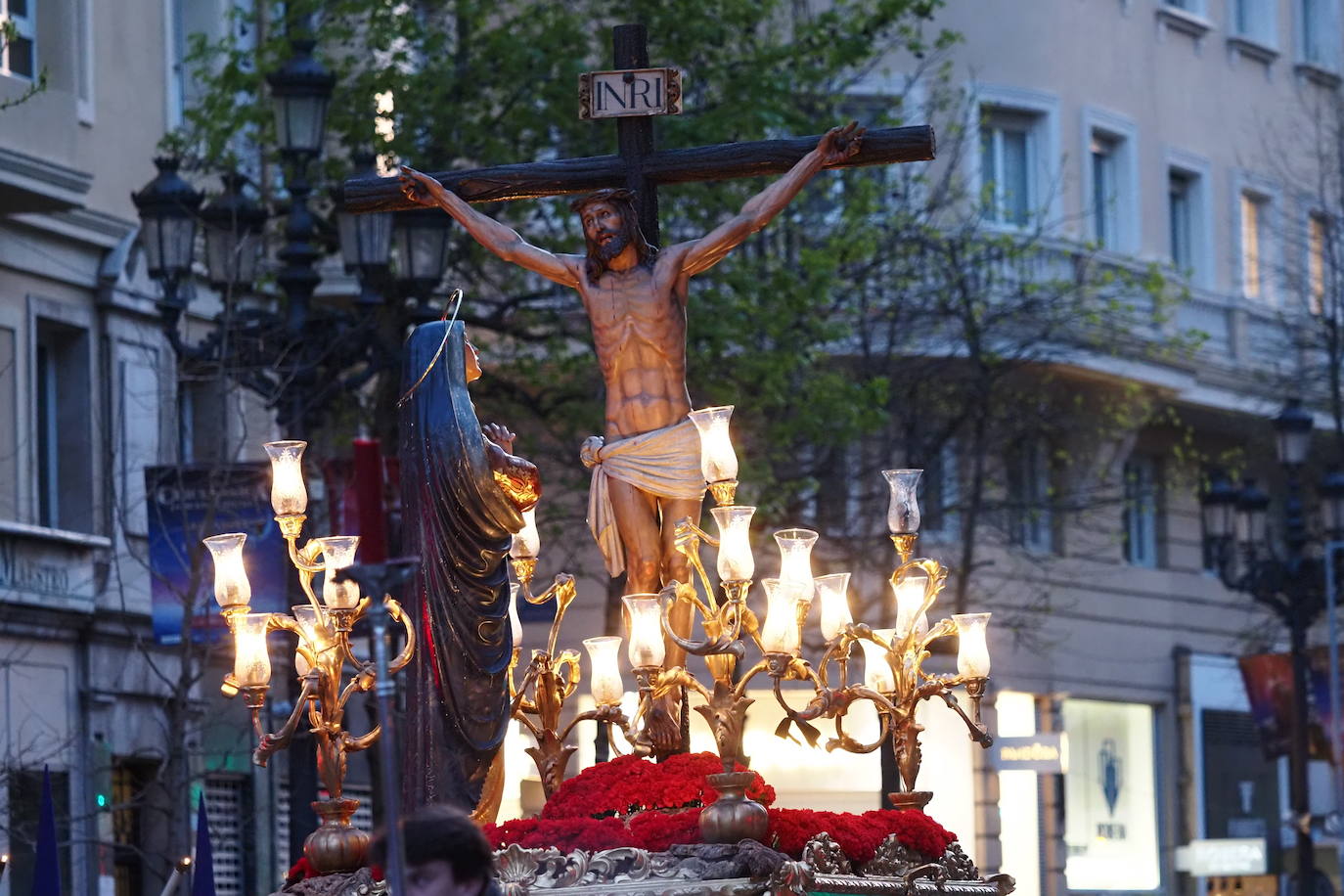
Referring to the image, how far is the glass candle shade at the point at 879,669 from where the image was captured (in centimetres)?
1466

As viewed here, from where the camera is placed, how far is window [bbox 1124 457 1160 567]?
4066 centimetres

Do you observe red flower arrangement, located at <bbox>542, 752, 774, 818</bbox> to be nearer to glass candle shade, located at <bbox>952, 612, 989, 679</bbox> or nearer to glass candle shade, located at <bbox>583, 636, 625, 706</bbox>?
glass candle shade, located at <bbox>583, 636, 625, 706</bbox>

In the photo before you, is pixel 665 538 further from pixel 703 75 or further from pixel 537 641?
pixel 537 641

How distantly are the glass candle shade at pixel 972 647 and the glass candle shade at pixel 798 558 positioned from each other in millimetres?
903

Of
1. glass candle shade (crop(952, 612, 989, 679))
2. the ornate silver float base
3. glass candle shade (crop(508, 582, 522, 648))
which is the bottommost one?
the ornate silver float base

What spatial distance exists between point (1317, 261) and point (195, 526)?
23.4 meters

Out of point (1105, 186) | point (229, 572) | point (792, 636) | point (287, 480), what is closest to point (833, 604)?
point (792, 636)

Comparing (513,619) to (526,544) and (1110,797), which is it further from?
(1110,797)

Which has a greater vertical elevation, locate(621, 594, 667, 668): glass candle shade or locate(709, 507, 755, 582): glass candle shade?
locate(709, 507, 755, 582): glass candle shade

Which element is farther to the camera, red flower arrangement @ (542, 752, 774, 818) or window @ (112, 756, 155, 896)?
window @ (112, 756, 155, 896)

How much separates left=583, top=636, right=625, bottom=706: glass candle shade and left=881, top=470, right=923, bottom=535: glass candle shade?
1325 millimetres

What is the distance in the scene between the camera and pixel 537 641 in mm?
35375

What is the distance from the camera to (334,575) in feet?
43.0

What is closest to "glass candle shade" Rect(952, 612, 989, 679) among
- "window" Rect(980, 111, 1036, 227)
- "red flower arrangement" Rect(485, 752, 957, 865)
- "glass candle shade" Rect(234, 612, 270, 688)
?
"red flower arrangement" Rect(485, 752, 957, 865)
